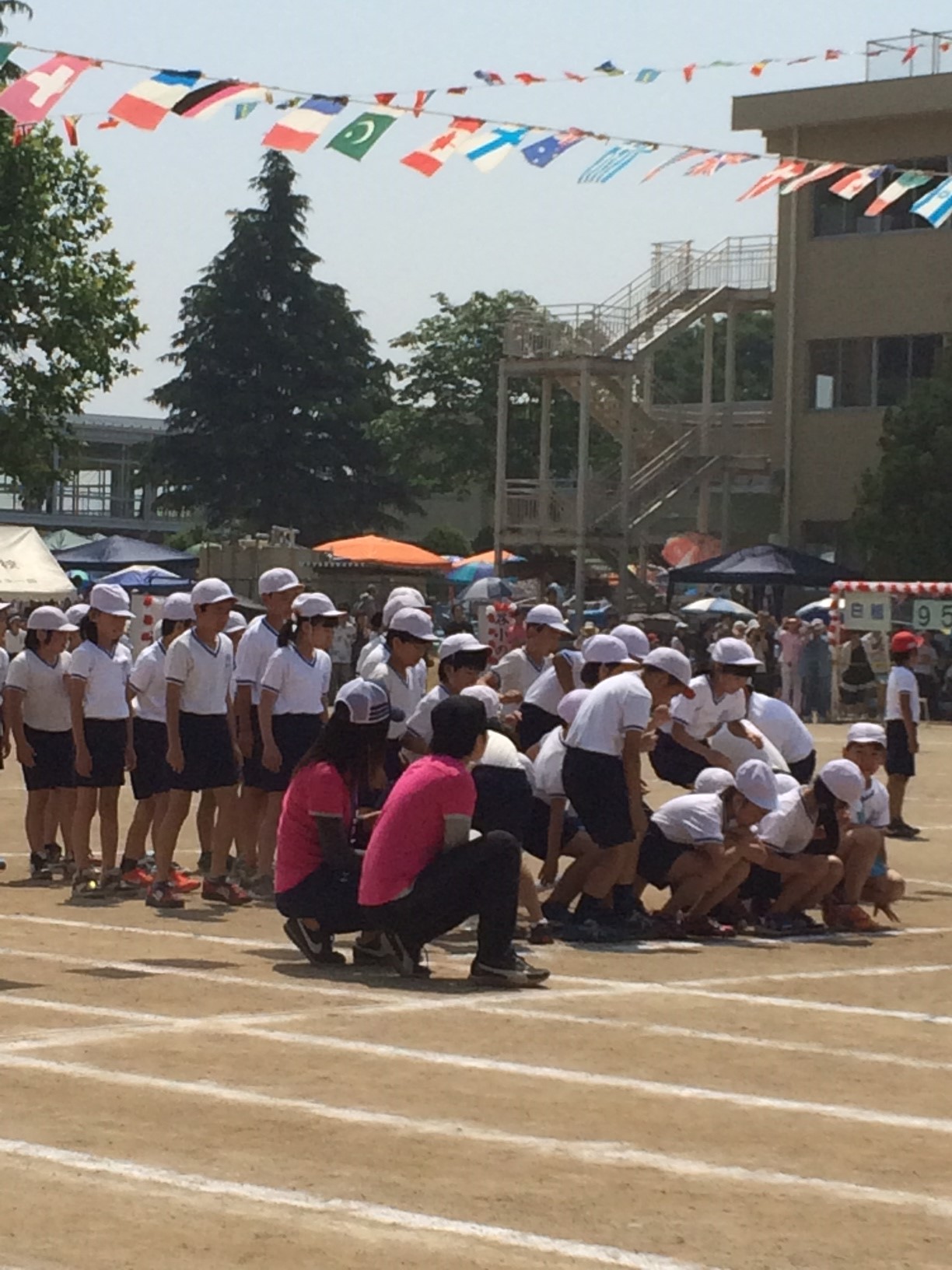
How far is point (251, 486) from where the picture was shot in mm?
77125

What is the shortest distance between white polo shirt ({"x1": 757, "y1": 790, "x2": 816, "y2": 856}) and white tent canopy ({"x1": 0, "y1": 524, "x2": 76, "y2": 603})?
24296 mm

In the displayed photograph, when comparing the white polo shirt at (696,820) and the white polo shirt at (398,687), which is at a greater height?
the white polo shirt at (398,687)

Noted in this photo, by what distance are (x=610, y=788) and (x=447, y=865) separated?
2.04 m

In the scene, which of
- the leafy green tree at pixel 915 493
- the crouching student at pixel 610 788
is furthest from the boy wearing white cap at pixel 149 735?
the leafy green tree at pixel 915 493

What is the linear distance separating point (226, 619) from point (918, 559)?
31945 mm

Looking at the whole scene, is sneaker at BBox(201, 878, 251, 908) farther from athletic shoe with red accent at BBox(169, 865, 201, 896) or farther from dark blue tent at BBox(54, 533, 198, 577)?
dark blue tent at BBox(54, 533, 198, 577)

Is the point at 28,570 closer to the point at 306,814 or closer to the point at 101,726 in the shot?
the point at 101,726

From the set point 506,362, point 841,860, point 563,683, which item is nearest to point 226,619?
point 563,683

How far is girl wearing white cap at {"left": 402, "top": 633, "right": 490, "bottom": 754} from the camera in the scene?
12164 mm

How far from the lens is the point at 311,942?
1098 cm

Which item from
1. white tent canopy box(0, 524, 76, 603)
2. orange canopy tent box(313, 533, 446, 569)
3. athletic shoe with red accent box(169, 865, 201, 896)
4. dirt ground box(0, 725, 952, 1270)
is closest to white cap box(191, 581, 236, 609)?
athletic shoe with red accent box(169, 865, 201, 896)

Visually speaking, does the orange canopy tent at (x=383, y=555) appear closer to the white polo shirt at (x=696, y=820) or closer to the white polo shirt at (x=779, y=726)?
the white polo shirt at (x=779, y=726)

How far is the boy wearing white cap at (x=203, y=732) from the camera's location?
43.8 ft

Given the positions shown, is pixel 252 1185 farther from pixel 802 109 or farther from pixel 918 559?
pixel 802 109
